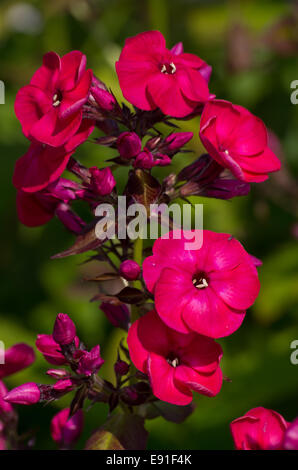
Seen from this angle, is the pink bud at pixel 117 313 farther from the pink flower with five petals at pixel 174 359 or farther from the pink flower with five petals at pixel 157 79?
the pink flower with five petals at pixel 157 79

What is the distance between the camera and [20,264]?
9.48ft

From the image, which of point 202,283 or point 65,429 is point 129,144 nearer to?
point 202,283

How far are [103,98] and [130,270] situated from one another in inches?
12.6

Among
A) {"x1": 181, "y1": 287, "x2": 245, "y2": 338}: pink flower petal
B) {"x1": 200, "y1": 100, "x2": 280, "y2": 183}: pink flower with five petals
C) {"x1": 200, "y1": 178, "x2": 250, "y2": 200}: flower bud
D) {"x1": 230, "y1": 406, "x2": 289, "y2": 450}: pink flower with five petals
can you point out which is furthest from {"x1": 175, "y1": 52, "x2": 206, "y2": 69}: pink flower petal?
{"x1": 230, "y1": 406, "x2": 289, "y2": 450}: pink flower with five petals

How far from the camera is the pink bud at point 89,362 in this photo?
1217 mm

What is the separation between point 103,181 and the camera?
122cm

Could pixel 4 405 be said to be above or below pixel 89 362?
below

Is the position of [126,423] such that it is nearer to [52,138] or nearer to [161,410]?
[161,410]

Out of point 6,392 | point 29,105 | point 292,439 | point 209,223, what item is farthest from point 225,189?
point 209,223

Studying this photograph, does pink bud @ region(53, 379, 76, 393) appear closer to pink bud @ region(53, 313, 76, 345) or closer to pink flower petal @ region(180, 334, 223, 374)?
pink bud @ region(53, 313, 76, 345)

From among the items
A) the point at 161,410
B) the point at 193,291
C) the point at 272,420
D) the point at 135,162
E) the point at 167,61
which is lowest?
the point at 161,410

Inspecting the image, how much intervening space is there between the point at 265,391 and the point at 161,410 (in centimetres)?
91

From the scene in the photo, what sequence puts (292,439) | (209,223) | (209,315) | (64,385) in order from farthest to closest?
(209,223)
(64,385)
(209,315)
(292,439)
